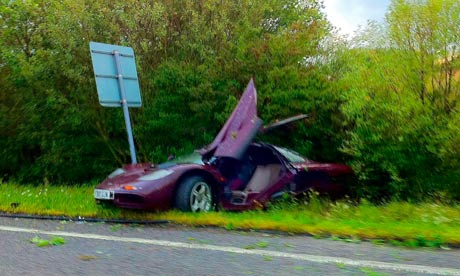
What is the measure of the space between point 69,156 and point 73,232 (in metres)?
10.1

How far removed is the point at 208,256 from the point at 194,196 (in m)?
3.20

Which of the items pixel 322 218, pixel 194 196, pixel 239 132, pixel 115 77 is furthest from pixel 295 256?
pixel 115 77

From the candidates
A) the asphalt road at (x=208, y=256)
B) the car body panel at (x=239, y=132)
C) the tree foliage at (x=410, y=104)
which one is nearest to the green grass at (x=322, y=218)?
the asphalt road at (x=208, y=256)

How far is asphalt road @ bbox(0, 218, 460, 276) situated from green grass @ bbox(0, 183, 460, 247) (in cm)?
27

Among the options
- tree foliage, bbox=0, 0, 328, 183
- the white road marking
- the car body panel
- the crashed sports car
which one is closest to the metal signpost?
the crashed sports car

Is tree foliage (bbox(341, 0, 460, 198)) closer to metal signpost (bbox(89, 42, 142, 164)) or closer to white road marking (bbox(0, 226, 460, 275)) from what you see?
metal signpost (bbox(89, 42, 142, 164))

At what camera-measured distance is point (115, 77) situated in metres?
10.6

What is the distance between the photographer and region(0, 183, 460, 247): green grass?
19.4 feet

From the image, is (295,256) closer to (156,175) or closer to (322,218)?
(322,218)

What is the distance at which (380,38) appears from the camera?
1234 centimetres

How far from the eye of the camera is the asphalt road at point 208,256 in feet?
15.7

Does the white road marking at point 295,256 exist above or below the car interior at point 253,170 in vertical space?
below

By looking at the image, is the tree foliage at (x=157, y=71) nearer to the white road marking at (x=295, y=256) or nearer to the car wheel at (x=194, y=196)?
the car wheel at (x=194, y=196)

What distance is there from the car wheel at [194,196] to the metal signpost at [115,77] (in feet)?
7.38
